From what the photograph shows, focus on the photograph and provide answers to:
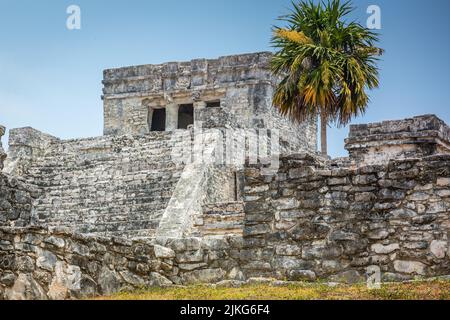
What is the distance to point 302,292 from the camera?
24.6 ft

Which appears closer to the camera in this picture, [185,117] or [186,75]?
[186,75]

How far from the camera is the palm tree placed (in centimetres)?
2023

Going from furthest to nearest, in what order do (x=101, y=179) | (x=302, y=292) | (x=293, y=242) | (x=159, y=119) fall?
1. (x=159, y=119)
2. (x=101, y=179)
3. (x=293, y=242)
4. (x=302, y=292)

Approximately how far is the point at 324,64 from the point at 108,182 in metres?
6.74

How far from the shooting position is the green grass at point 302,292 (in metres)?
7.02

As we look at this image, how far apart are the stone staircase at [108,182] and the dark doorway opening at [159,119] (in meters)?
9.40

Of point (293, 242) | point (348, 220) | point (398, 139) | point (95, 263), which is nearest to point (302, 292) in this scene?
point (293, 242)

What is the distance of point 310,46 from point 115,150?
6163 millimetres

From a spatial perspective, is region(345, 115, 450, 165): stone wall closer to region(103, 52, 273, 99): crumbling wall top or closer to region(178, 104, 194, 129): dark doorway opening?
region(103, 52, 273, 99): crumbling wall top

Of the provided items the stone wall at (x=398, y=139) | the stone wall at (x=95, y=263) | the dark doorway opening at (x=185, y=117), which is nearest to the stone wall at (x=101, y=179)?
the stone wall at (x=398, y=139)

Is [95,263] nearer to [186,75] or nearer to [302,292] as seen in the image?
[302,292]

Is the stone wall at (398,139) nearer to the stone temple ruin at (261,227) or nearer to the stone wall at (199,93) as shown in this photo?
the stone temple ruin at (261,227)

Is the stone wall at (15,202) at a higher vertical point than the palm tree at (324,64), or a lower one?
lower
